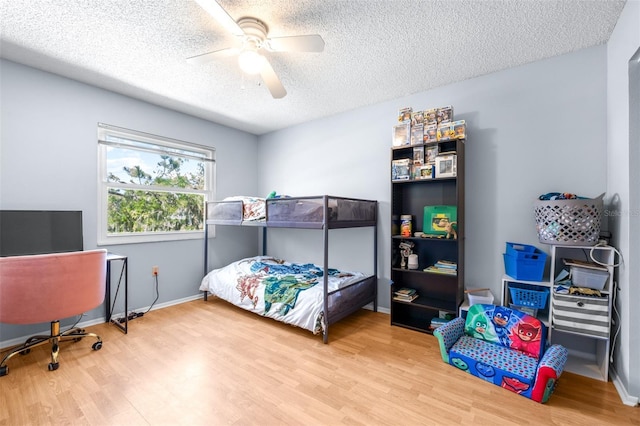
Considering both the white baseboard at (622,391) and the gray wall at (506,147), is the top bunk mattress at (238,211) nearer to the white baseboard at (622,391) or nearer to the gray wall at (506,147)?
the gray wall at (506,147)

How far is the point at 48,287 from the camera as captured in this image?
1913mm

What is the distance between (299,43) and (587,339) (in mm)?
3023

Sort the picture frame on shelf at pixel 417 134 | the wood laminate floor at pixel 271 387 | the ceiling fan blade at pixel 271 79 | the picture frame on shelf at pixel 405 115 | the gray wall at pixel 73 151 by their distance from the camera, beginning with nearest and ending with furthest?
1. the wood laminate floor at pixel 271 387
2. the ceiling fan blade at pixel 271 79
3. the gray wall at pixel 73 151
4. the picture frame on shelf at pixel 417 134
5. the picture frame on shelf at pixel 405 115

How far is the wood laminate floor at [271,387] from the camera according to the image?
5.02 feet

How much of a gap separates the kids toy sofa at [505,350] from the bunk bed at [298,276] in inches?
37.1

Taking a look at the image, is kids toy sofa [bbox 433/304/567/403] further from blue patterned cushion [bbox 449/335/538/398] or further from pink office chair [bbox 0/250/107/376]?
pink office chair [bbox 0/250/107/376]

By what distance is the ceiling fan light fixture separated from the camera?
1902 mm

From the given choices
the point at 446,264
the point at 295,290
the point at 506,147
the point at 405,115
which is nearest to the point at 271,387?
the point at 295,290

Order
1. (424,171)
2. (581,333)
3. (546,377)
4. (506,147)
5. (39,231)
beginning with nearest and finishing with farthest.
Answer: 1. (546,377)
2. (581,333)
3. (39,231)
4. (506,147)
5. (424,171)

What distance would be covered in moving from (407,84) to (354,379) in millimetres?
2678

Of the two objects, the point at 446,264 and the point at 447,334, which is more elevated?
the point at 446,264

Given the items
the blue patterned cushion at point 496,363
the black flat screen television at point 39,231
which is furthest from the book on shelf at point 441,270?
the black flat screen television at point 39,231

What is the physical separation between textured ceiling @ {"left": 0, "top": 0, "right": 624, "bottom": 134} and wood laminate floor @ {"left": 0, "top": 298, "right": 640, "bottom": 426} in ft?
7.96

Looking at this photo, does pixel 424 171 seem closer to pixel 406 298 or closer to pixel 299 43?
pixel 406 298
